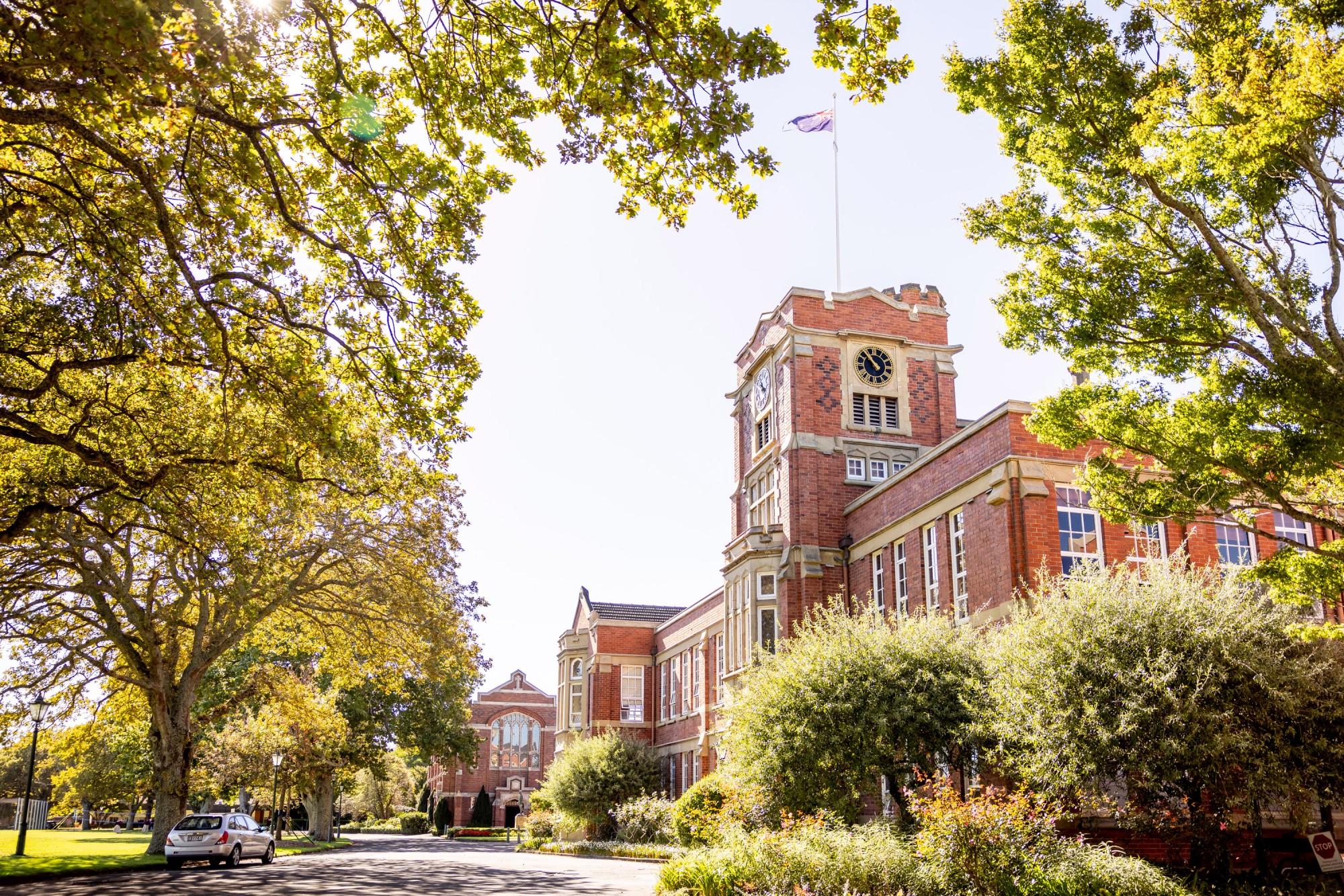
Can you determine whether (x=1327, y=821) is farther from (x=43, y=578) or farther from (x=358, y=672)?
(x=43, y=578)

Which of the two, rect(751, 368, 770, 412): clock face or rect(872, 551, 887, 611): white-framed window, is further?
rect(751, 368, 770, 412): clock face

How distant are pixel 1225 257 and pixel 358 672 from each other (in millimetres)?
23698

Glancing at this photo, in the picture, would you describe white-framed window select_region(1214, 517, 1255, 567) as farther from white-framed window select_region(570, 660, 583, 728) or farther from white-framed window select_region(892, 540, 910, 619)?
white-framed window select_region(570, 660, 583, 728)

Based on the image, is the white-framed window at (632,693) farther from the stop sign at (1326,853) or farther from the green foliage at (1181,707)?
the stop sign at (1326,853)

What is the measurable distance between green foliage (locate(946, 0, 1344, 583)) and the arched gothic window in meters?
85.3

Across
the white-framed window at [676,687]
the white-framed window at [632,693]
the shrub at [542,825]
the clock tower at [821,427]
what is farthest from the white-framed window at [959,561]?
the white-framed window at [632,693]

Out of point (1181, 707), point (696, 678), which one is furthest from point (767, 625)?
point (1181, 707)

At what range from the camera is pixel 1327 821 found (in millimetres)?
17562

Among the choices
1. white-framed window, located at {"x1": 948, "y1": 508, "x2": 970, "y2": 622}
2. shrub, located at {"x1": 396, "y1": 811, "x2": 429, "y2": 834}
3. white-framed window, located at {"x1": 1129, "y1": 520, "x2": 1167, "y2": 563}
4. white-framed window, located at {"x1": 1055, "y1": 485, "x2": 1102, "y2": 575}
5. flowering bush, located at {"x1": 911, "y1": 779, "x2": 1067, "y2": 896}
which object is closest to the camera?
flowering bush, located at {"x1": 911, "y1": 779, "x2": 1067, "y2": 896}

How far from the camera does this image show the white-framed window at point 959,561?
936 inches

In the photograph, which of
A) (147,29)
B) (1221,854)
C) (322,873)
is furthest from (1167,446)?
(322,873)

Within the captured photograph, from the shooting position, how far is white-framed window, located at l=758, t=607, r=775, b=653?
32.6 meters

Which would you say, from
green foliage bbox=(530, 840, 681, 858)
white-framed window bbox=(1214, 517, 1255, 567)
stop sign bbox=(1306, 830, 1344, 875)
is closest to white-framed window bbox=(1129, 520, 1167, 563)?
white-framed window bbox=(1214, 517, 1255, 567)

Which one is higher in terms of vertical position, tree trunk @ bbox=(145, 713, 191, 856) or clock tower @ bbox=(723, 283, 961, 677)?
clock tower @ bbox=(723, 283, 961, 677)
